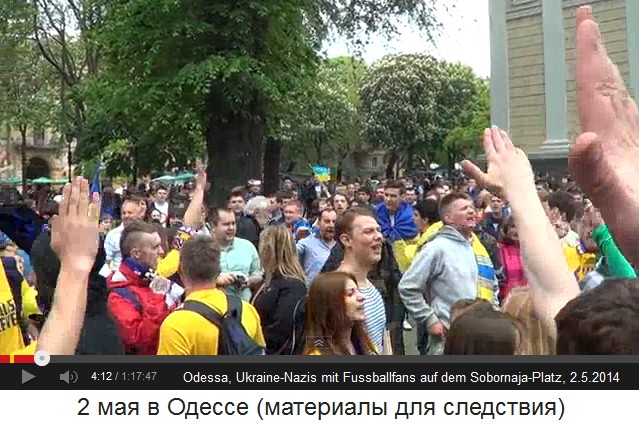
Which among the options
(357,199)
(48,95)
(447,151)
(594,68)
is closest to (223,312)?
(594,68)

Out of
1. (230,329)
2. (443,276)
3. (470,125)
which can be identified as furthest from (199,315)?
(470,125)

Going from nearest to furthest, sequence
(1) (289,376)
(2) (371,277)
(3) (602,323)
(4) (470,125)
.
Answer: (3) (602,323), (1) (289,376), (2) (371,277), (4) (470,125)

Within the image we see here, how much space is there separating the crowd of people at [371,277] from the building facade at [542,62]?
79.6ft

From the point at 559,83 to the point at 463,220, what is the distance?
97.6 ft

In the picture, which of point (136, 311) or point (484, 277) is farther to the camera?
point (484, 277)

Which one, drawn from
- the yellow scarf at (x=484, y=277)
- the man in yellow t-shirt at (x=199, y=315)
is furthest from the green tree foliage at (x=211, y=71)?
the man in yellow t-shirt at (x=199, y=315)

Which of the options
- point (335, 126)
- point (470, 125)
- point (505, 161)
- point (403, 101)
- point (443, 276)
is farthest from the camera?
point (335, 126)

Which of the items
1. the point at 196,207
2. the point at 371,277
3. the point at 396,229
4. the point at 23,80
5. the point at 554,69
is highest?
the point at 23,80

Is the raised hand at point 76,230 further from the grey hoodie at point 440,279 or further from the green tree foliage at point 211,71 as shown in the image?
the green tree foliage at point 211,71

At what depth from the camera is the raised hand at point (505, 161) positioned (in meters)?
2.63

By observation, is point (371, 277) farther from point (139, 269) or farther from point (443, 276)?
point (139, 269)

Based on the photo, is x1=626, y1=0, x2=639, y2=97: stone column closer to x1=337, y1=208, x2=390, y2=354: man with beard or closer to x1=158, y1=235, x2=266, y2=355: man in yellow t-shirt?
x1=337, y1=208, x2=390, y2=354: man with beard

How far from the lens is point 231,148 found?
61.4 feet

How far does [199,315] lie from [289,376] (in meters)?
1.62
